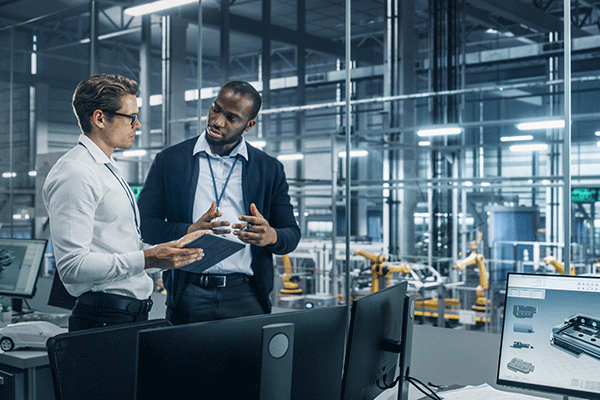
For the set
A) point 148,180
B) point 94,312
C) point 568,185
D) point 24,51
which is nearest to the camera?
point 94,312

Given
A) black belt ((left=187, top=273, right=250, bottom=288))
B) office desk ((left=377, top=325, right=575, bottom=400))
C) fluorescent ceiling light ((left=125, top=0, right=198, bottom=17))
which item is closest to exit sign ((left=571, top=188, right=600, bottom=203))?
office desk ((left=377, top=325, right=575, bottom=400))

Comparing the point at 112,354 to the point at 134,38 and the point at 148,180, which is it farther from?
the point at 134,38

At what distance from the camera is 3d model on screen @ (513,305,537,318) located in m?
1.74

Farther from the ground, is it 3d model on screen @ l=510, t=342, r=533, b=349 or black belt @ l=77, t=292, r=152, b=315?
black belt @ l=77, t=292, r=152, b=315

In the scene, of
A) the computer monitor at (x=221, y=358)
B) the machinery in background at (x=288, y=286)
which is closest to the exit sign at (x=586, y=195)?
the machinery in background at (x=288, y=286)

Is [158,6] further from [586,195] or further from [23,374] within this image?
[586,195]

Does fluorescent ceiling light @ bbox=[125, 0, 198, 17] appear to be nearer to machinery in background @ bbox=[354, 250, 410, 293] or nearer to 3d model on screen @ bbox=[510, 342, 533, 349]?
3d model on screen @ bbox=[510, 342, 533, 349]

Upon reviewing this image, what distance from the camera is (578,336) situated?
1.65m

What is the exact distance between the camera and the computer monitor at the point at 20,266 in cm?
334

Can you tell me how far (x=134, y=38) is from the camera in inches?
591

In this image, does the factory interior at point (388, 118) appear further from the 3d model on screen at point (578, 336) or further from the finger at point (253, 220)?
the 3d model on screen at point (578, 336)

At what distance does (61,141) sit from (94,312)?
14.9 m

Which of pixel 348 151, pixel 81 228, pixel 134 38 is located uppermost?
→ pixel 134 38

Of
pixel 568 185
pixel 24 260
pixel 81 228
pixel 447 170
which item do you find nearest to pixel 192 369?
pixel 81 228
